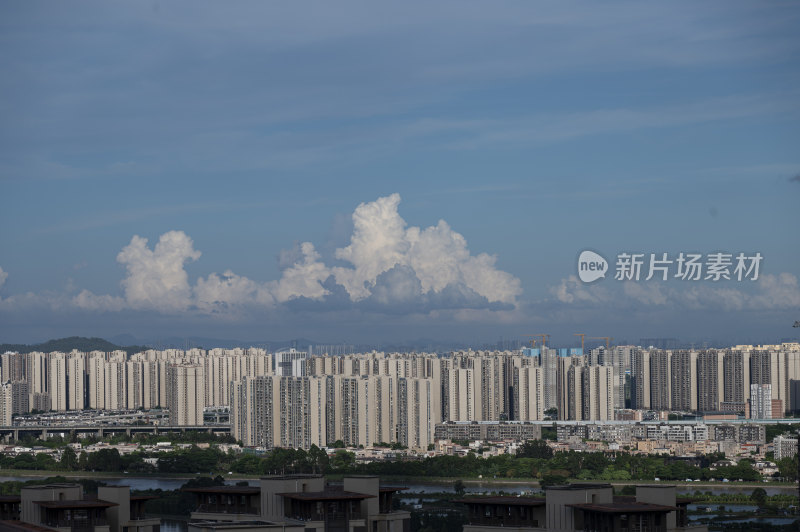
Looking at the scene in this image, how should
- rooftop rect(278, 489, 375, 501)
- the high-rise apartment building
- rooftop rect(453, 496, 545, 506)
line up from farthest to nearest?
the high-rise apartment building
rooftop rect(278, 489, 375, 501)
rooftop rect(453, 496, 545, 506)

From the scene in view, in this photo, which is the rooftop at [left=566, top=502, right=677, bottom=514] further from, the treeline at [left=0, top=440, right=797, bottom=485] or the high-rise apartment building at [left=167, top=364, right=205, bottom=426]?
the high-rise apartment building at [left=167, top=364, right=205, bottom=426]

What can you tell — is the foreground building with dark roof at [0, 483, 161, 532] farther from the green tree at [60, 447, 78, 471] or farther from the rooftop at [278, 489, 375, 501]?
the green tree at [60, 447, 78, 471]

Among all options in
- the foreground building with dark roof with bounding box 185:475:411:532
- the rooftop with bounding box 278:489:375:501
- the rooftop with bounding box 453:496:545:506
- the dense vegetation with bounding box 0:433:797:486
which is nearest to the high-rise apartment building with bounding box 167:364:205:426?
the dense vegetation with bounding box 0:433:797:486

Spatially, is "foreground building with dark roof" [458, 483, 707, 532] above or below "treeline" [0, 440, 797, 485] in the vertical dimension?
above

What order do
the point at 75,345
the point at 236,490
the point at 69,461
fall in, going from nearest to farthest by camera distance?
the point at 236,490
the point at 69,461
the point at 75,345

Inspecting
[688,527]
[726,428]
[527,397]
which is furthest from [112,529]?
[527,397]

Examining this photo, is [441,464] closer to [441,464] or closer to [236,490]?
[441,464]

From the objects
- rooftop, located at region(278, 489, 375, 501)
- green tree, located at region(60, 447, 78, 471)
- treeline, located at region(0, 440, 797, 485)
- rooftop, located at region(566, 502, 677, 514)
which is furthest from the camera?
green tree, located at region(60, 447, 78, 471)

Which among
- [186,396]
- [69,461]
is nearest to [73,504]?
[69,461]

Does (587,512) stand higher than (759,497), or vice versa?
(587,512)

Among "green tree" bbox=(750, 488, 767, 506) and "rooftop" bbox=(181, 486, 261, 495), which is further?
"green tree" bbox=(750, 488, 767, 506)

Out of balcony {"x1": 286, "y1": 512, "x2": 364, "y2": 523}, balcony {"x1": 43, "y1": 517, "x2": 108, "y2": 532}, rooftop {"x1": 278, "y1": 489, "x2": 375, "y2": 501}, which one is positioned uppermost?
rooftop {"x1": 278, "y1": 489, "x2": 375, "y2": 501}

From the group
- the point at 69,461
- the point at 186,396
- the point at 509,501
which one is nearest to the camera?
the point at 509,501
